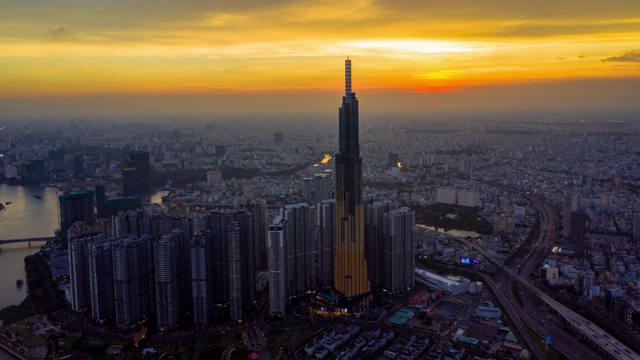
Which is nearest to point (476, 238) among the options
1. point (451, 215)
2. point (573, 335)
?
point (451, 215)

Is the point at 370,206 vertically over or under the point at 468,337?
over

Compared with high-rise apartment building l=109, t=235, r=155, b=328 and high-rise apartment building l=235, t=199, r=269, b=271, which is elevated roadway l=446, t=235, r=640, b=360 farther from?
high-rise apartment building l=109, t=235, r=155, b=328

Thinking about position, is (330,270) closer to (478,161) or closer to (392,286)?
(392,286)

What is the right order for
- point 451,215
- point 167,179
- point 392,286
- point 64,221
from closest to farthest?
point 392,286 → point 64,221 → point 451,215 → point 167,179

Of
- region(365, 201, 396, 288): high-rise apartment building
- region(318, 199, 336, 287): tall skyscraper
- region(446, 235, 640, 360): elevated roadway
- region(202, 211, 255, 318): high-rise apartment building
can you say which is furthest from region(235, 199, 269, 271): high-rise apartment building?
region(446, 235, 640, 360): elevated roadway

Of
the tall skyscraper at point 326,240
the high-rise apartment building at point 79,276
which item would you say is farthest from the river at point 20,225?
the tall skyscraper at point 326,240

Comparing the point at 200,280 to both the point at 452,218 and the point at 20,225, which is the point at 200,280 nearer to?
the point at 452,218
